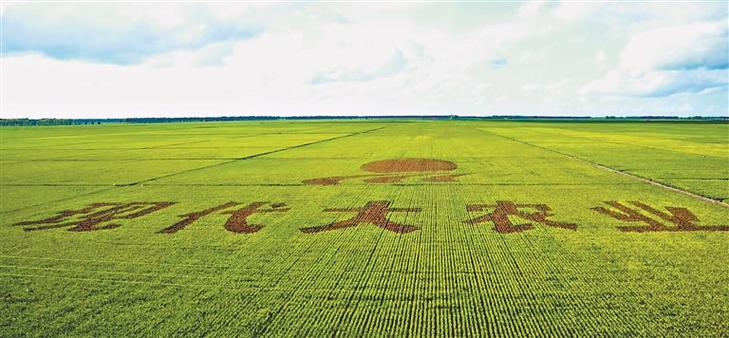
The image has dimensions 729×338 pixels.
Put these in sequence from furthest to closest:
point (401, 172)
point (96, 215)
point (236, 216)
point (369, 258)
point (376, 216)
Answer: point (401, 172) → point (96, 215) → point (236, 216) → point (376, 216) → point (369, 258)

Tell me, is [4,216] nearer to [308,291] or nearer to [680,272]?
[308,291]

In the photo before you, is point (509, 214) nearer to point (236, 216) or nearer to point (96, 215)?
point (236, 216)

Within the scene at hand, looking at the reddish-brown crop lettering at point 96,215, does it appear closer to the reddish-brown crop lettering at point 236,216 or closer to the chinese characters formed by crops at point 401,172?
the reddish-brown crop lettering at point 236,216

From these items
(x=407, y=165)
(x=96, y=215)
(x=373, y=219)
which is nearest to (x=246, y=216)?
(x=373, y=219)

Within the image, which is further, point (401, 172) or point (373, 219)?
point (401, 172)

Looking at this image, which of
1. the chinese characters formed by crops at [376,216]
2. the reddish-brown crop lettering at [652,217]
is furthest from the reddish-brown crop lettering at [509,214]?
the reddish-brown crop lettering at [652,217]

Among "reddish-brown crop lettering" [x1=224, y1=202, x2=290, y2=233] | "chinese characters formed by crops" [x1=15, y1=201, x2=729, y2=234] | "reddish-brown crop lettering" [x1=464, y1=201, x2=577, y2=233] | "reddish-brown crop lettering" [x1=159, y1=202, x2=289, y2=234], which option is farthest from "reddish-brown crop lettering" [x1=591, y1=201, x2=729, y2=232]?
"reddish-brown crop lettering" [x1=159, y1=202, x2=289, y2=234]
